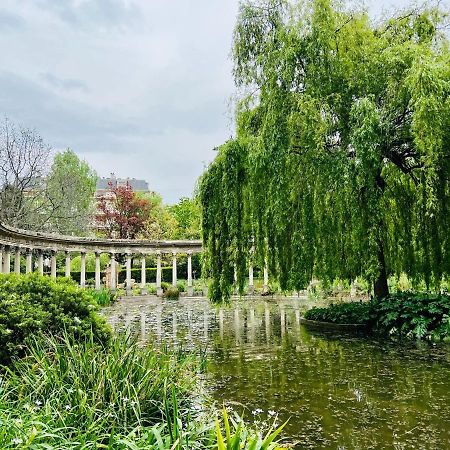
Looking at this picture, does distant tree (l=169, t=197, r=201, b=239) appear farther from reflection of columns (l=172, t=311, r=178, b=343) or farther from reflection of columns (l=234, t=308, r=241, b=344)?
reflection of columns (l=234, t=308, r=241, b=344)

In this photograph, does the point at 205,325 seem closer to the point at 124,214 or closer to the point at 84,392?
the point at 84,392

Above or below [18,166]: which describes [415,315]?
below

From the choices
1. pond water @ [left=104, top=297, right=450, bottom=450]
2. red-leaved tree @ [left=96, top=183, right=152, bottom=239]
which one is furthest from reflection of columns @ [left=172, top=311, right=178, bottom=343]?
red-leaved tree @ [left=96, top=183, right=152, bottom=239]

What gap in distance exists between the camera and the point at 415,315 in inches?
465

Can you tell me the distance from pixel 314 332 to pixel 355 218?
4076mm

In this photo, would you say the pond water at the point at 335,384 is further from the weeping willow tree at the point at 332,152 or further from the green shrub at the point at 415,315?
the weeping willow tree at the point at 332,152

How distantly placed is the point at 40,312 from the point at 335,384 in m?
4.78

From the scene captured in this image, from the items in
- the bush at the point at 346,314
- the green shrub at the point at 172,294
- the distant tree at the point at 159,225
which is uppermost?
the distant tree at the point at 159,225

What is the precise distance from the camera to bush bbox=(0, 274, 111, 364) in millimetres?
6070

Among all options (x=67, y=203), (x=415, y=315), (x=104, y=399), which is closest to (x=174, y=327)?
(x=415, y=315)

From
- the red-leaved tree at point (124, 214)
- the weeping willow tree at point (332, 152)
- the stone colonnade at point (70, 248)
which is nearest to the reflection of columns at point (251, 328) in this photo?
the weeping willow tree at point (332, 152)

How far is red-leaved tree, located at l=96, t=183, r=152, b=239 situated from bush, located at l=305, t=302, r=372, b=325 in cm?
3223

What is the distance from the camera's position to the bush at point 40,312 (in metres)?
6.07

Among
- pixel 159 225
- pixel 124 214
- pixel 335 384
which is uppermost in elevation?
pixel 124 214
